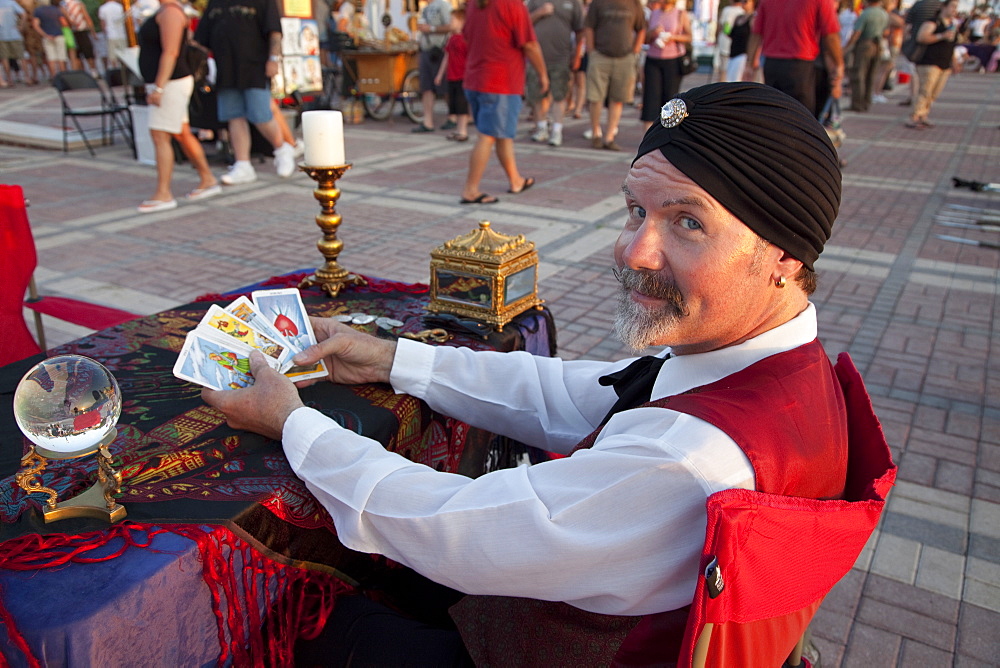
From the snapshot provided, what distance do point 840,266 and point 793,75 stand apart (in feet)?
10.1

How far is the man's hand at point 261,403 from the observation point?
1.52 meters

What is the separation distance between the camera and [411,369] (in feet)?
6.08

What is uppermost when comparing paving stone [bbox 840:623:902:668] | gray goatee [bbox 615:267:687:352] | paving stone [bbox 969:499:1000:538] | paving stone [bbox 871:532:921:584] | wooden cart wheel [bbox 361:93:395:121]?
wooden cart wheel [bbox 361:93:395:121]

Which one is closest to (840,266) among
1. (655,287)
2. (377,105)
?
(655,287)

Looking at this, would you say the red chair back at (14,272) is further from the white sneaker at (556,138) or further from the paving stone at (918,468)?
the white sneaker at (556,138)

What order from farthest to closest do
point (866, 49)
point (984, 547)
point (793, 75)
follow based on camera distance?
point (866, 49) → point (793, 75) → point (984, 547)

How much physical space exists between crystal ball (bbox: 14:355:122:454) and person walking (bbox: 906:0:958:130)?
1384 cm

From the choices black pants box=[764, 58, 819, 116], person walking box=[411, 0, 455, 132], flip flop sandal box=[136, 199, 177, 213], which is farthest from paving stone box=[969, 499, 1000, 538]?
person walking box=[411, 0, 455, 132]

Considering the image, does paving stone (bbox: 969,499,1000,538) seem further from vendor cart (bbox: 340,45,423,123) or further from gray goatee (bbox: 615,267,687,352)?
vendor cart (bbox: 340,45,423,123)

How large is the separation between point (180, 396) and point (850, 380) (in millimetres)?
1505

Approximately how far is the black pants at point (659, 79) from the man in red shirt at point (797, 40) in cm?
182

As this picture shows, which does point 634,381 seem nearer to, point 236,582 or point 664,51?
point 236,582

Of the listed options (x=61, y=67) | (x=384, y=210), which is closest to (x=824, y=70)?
(x=384, y=210)

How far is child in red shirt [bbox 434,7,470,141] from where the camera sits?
410 inches
